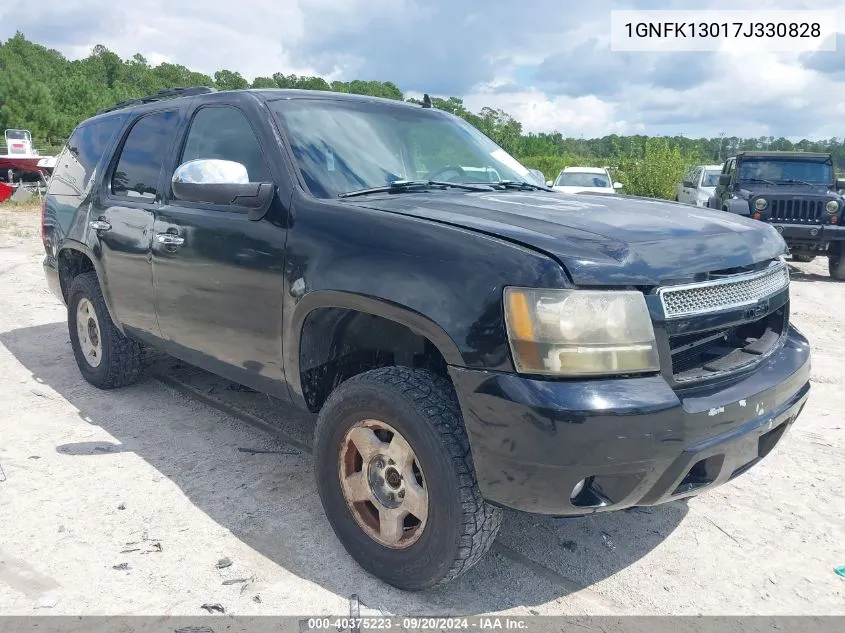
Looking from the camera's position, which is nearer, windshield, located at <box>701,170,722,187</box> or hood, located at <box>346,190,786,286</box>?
hood, located at <box>346,190,786,286</box>

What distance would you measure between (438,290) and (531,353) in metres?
0.38

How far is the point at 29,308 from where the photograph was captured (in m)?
7.64

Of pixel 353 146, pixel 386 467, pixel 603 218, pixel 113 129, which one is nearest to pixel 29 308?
pixel 113 129

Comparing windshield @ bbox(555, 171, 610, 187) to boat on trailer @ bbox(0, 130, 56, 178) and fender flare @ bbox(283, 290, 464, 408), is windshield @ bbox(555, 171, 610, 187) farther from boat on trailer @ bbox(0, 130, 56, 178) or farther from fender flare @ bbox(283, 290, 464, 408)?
boat on trailer @ bbox(0, 130, 56, 178)

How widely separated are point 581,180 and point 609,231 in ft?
55.0

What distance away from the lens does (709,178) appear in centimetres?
1577

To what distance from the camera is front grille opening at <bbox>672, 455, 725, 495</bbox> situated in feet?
7.64

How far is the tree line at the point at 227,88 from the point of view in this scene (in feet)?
73.3

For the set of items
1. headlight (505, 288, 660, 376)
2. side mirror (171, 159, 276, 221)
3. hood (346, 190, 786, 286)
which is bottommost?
headlight (505, 288, 660, 376)

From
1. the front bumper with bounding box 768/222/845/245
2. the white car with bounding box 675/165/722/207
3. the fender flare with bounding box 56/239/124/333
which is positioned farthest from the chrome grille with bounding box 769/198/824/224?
the fender flare with bounding box 56/239/124/333

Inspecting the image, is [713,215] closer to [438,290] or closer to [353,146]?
[438,290]

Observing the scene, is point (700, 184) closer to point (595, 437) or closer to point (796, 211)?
point (796, 211)

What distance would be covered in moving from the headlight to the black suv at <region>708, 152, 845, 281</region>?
9231 millimetres

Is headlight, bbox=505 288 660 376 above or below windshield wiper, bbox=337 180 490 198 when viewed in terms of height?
below
